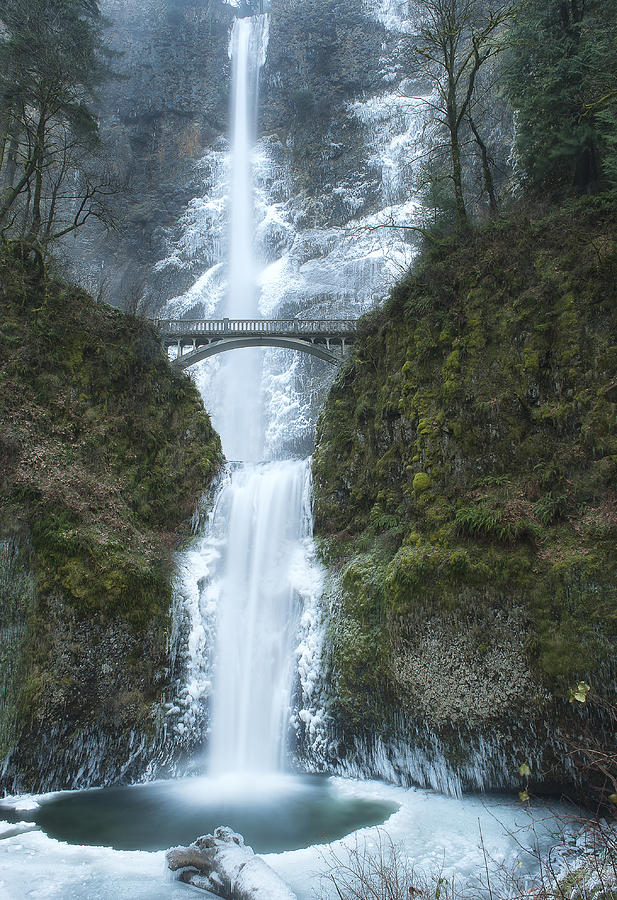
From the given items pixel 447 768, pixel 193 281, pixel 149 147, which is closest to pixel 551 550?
pixel 447 768

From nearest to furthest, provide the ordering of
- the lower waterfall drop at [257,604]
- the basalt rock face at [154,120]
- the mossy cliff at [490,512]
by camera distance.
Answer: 1. the mossy cliff at [490,512]
2. the lower waterfall drop at [257,604]
3. the basalt rock face at [154,120]

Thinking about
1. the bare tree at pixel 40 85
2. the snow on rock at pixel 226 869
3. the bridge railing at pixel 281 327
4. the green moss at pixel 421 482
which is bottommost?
the snow on rock at pixel 226 869

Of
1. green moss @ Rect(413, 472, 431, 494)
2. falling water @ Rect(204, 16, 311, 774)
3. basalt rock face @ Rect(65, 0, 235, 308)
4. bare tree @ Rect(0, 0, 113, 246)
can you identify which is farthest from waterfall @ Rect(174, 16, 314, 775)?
basalt rock face @ Rect(65, 0, 235, 308)

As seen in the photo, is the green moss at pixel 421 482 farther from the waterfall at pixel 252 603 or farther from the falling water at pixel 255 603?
the falling water at pixel 255 603

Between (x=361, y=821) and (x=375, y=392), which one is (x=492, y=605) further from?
(x=375, y=392)

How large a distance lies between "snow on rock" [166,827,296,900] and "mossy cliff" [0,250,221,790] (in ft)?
11.8

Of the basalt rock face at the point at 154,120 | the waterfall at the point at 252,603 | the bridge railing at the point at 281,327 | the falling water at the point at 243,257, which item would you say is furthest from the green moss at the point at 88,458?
the basalt rock face at the point at 154,120

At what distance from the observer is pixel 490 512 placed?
1005 centimetres

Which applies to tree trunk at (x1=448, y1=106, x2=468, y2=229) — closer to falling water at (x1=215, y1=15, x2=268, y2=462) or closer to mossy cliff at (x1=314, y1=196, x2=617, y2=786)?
mossy cliff at (x1=314, y1=196, x2=617, y2=786)

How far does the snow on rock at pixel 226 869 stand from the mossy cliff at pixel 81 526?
3.59 meters

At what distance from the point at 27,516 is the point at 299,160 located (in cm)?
4060

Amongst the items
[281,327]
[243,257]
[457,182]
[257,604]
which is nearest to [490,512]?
[257,604]

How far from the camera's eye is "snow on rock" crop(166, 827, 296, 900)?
6133 mm

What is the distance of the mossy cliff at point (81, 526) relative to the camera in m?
9.68
